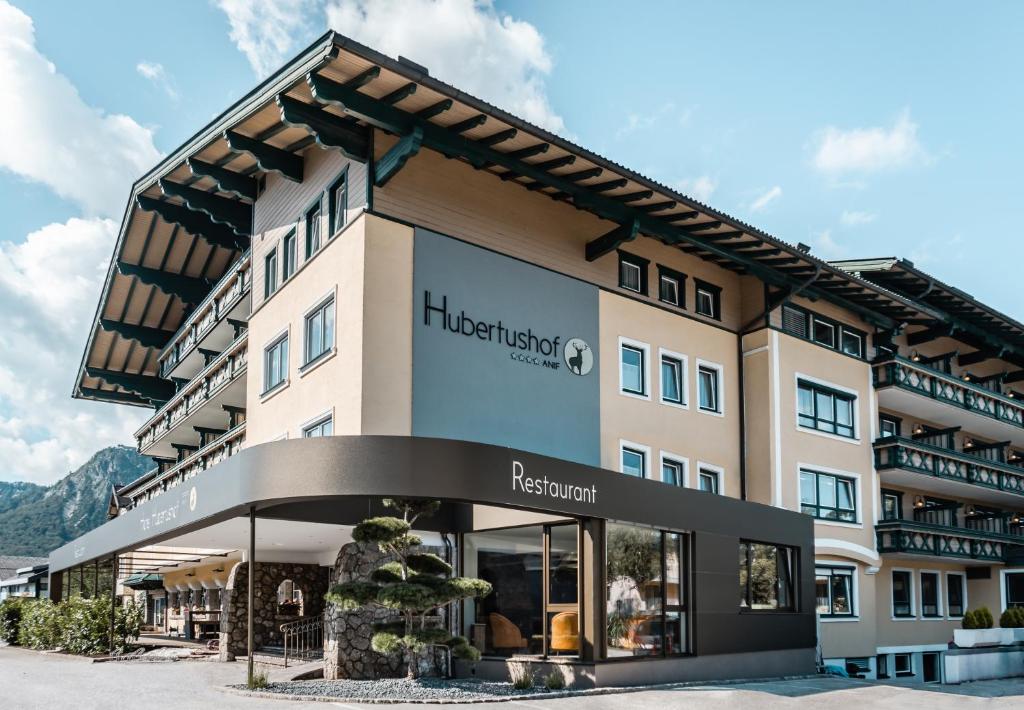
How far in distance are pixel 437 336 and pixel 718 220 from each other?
25.6ft

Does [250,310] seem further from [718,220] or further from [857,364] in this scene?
[857,364]

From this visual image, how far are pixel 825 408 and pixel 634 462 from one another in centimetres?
779

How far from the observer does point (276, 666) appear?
22.0 meters

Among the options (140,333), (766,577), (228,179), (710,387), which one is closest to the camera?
(766,577)

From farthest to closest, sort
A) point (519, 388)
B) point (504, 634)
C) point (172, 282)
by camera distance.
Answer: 1. point (172, 282)
2. point (519, 388)
3. point (504, 634)

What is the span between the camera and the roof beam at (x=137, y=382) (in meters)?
42.3

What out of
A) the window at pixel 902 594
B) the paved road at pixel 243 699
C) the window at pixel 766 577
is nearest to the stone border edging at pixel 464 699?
the paved road at pixel 243 699

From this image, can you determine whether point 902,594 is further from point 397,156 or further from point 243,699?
point 243,699

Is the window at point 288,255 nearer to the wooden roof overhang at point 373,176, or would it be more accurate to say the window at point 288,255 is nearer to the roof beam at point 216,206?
the wooden roof overhang at point 373,176

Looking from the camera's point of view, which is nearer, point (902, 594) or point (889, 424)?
point (902, 594)

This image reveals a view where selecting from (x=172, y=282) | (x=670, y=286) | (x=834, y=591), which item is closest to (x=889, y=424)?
(x=834, y=591)

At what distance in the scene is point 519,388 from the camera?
22.4 m

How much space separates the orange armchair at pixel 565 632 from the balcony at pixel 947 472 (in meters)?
15.9

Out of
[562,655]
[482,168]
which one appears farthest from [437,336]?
[562,655]
